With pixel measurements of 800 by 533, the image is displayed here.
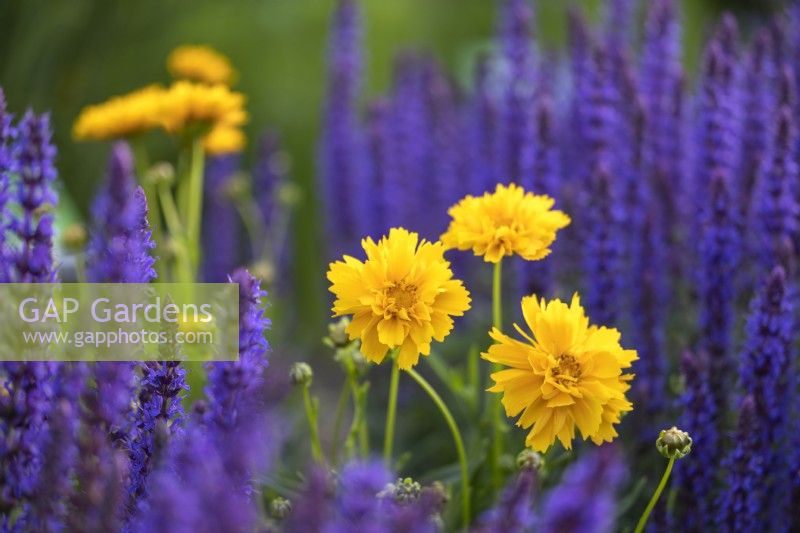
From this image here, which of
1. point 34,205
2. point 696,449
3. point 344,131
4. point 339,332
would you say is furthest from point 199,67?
point 696,449

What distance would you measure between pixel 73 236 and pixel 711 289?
1.66m

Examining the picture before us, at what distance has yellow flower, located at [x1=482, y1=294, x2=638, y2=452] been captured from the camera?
1.25 meters

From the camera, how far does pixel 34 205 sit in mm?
1199

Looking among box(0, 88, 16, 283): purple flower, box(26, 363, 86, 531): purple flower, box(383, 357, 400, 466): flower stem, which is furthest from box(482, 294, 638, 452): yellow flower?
box(0, 88, 16, 283): purple flower

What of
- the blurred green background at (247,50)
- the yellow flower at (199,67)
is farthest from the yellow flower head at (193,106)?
the blurred green background at (247,50)

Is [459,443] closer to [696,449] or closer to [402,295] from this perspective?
[402,295]

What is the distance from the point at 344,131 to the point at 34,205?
2380mm

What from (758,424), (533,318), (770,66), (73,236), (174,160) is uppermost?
(174,160)

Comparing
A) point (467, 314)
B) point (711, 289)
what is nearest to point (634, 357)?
point (711, 289)

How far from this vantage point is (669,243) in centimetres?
269

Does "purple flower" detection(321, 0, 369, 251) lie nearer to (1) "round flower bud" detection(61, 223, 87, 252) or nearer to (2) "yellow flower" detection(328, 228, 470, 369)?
(1) "round flower bud" detection(61, 223, 87, 252)

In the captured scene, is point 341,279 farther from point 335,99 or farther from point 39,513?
point 335,99

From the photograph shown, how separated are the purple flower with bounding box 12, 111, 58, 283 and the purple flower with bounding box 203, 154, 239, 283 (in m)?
2.26

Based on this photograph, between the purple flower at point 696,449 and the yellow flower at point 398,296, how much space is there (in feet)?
1.84
